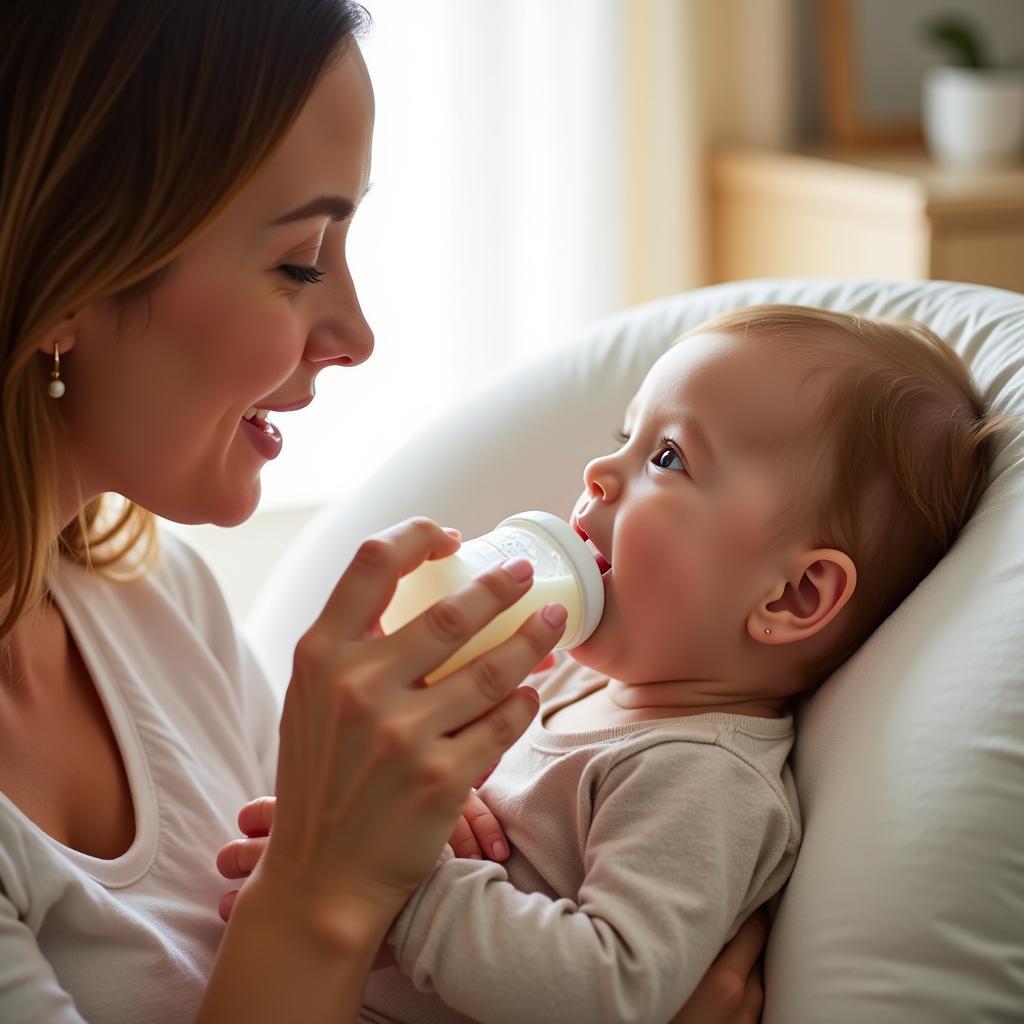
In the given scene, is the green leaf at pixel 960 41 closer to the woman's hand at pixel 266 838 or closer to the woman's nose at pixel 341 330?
the woman's nose at pixel 341 330

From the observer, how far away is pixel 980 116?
2.79 meters

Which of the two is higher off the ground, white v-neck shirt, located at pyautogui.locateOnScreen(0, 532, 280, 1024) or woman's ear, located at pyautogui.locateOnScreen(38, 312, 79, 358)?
woman's ear, located at pyautogui.locateOnScreen(38, 312, 79, 358)

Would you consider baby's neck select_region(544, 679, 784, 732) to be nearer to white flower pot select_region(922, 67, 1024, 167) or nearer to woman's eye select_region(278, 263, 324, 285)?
woman's eye select_region(278, 263, 324, 285)

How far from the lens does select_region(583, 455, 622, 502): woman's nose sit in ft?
4.08

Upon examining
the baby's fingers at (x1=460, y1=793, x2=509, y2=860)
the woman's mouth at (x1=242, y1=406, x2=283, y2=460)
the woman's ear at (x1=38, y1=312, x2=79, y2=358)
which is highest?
the woman's ear at (x1=38, y1=312, x2=79, y2=358)

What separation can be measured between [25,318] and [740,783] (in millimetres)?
670

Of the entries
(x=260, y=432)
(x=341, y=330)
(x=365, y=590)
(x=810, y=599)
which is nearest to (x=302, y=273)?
(x=341, y=330)

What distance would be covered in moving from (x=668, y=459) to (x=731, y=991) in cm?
46

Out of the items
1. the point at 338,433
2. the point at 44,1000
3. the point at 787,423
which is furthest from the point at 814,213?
the point at 44,1000

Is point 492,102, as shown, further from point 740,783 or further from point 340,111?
point 740,783

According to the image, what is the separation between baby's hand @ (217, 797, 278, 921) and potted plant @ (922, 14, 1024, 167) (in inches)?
87.6

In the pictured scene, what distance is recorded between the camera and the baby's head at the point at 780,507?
3.92ft

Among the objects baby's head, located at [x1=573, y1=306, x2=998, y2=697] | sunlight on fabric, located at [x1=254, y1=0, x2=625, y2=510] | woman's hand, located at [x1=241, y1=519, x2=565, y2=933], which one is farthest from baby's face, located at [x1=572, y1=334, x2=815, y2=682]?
sunlight on fabric, located at [x1=254, y1=0, x2=625, y2=510]

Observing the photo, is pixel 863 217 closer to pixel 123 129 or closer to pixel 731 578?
pixel 731 578
